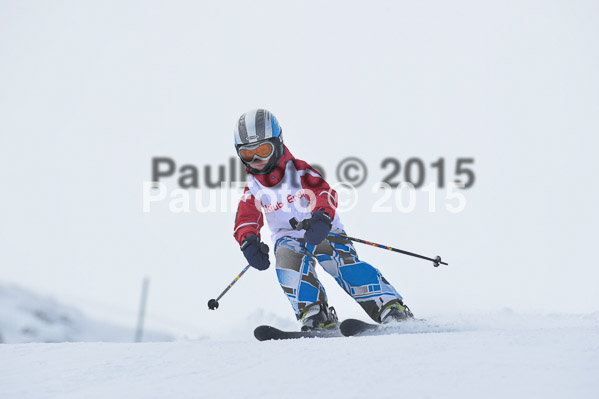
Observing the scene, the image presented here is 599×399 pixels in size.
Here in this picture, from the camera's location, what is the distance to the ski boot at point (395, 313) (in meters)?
5.18

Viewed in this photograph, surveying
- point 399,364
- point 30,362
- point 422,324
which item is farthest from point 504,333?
point 30,362

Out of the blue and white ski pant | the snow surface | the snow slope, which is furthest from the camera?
the snow surface

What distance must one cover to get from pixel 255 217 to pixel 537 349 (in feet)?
9.19

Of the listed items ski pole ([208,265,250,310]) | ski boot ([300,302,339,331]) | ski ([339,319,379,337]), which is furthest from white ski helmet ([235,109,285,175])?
ski ([339,319,379,337])

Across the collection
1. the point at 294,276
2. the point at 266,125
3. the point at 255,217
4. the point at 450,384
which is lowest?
the point at 450,384

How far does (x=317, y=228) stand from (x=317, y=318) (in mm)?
733

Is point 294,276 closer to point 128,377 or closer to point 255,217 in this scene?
point 255,217

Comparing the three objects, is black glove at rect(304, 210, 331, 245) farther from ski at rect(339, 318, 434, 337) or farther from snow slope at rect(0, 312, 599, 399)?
snow slope at rect(0, 312, 599, 399)

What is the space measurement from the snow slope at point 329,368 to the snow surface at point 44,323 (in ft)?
198

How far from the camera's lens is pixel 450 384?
109 inches

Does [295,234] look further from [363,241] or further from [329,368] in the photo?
[329,368]

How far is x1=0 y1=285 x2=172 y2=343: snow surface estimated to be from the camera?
89375 millimetres

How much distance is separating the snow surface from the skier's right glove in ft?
194

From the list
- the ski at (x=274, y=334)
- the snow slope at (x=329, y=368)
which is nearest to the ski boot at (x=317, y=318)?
the ski at (x=274, y=334)
